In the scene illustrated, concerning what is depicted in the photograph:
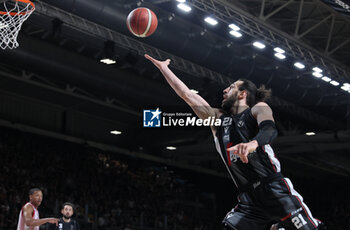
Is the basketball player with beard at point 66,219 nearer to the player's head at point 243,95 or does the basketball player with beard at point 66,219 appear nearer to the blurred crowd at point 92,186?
the player's head at point 243,95

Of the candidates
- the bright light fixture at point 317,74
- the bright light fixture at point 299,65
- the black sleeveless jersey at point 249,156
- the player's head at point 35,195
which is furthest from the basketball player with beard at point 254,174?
the bright light fixture at point 317,74

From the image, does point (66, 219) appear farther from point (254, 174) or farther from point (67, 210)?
point (254, 174)

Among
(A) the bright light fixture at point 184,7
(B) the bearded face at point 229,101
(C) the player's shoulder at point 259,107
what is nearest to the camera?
(C) the player's shoulder at point 259,107

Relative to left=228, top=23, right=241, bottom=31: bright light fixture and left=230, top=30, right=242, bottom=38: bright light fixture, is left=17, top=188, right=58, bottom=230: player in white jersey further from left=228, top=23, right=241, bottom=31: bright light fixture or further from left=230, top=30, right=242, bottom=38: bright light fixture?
left=230, top=30, right=242, bottom=38: bright light fixture

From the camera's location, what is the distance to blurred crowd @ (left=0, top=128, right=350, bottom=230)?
17.8 meters

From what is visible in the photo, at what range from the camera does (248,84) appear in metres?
4.70

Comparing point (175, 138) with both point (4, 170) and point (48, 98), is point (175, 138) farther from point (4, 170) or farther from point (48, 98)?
point (4, 170)

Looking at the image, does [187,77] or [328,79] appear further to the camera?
[328,79]

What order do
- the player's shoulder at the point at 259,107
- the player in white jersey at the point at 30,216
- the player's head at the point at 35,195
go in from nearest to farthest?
the player's shoulder at the point at 259,107 < the player in white jersey at the point at 30,216 < the player's head at the point at 35,195

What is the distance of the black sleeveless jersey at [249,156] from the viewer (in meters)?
4.45

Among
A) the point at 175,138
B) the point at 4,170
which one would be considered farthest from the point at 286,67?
the point at 4,170

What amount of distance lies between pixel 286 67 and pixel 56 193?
875 cm

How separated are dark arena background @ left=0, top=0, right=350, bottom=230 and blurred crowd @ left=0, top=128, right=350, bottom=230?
0.05 metres

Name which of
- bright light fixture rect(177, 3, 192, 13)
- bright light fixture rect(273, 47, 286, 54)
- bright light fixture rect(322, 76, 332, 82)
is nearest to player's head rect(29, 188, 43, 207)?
bright light fixture rect(177, 3, 192, 13)
